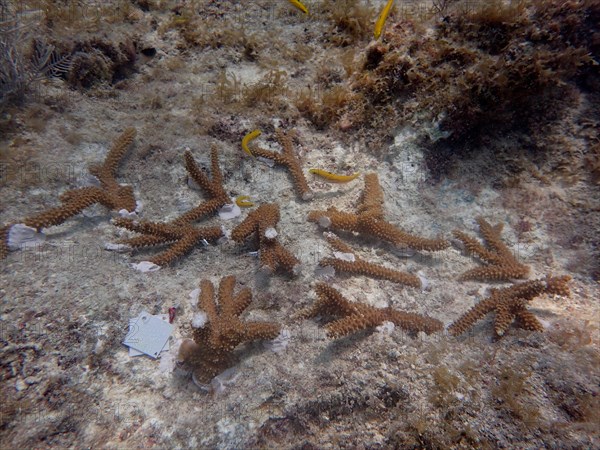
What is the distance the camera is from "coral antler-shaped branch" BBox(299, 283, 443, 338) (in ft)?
8.56

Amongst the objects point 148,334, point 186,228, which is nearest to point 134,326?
point 148,334

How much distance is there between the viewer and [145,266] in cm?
312

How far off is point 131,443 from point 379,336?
6.59 feet

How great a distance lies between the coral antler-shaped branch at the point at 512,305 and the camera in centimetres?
262

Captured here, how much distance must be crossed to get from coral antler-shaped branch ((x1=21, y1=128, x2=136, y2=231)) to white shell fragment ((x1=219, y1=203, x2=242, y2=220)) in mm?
977

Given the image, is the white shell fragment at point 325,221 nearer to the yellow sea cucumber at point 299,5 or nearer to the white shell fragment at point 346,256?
the white shell fragment at point 346,256

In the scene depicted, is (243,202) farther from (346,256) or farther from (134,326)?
(134,326)

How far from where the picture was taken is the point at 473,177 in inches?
A: 144

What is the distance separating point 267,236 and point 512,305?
226cm

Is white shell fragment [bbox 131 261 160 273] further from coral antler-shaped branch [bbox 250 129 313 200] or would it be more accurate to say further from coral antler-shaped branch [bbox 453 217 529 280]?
coral antler-shaped branch [bbox 453 217 529 280]

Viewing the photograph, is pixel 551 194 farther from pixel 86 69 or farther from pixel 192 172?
pixel 86 69

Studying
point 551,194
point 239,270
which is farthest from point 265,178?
point 551,194

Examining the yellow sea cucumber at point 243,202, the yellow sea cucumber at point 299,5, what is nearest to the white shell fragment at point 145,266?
the yellow sea cucumber at point 243,202

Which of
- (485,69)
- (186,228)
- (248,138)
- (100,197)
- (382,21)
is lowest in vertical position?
(186,228)
